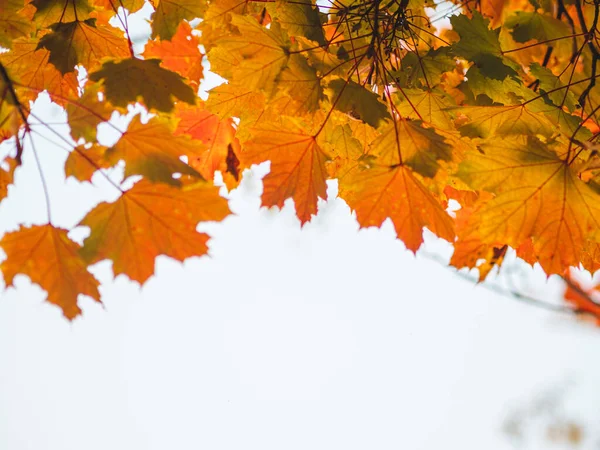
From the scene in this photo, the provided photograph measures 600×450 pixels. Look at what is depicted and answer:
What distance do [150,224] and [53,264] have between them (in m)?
0.25

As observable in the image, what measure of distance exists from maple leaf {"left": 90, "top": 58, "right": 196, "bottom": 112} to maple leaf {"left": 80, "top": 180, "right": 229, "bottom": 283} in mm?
258

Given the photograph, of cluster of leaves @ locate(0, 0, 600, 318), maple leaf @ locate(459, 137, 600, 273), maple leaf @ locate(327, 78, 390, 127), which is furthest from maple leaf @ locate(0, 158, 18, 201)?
maple leaf @ locate(459, 137, 600, 273)

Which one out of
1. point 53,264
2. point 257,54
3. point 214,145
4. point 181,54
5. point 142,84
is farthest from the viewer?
point 181,54

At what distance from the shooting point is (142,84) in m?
1.32

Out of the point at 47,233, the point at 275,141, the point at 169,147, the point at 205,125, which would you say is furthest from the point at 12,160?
the point at 205,125

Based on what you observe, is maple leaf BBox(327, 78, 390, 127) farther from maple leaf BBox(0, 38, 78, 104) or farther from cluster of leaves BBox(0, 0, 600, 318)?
maple leaf BBox(0, 38, 78, 104)

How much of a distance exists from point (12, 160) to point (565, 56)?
2.39m

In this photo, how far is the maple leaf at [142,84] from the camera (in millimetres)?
1281

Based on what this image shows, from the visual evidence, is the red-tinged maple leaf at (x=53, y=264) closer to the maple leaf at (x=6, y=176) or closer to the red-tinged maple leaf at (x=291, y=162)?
the maple leaf at (x=6, y=176)

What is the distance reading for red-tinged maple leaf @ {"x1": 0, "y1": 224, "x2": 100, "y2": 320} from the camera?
119 centimetres

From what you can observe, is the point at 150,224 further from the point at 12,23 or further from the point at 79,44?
the point at 12,23

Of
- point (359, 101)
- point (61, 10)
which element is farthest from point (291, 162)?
point (61, 10)

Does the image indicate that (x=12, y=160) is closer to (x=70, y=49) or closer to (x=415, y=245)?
(x=70, y=49)

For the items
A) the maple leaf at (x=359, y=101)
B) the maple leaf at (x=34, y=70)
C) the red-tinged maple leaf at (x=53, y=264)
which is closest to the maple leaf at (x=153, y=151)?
the red-tinged maple leaf at (x=53, y=264)
